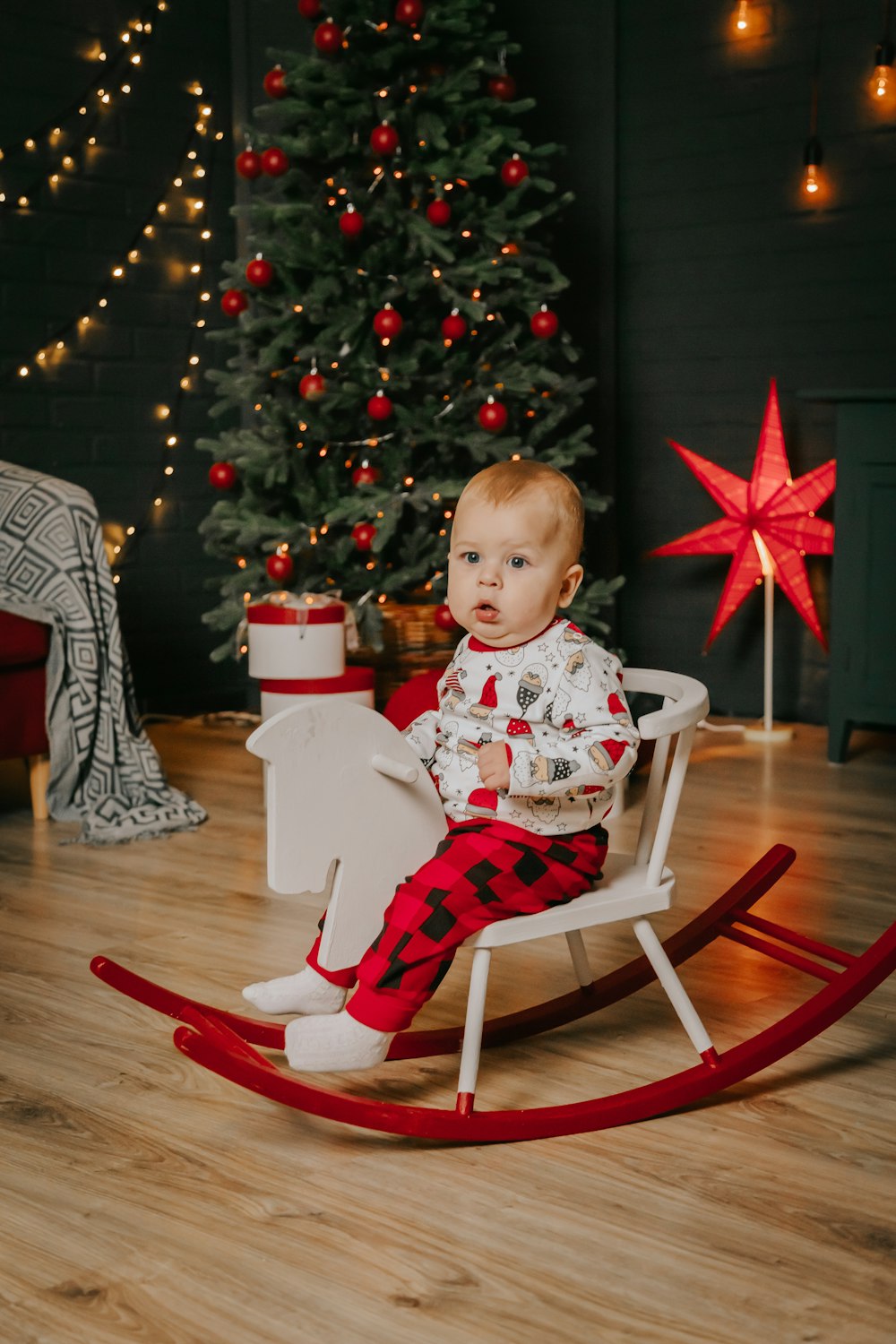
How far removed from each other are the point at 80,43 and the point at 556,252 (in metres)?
1.57

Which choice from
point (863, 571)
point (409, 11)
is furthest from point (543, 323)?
point (863, 571)

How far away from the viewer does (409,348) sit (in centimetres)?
367

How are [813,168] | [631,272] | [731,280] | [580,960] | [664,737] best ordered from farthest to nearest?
[631,272], [731,280], [813,168], [580,960], [664,737]

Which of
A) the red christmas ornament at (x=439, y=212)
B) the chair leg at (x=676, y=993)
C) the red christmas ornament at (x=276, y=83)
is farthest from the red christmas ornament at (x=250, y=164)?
the chair leg at (x=676, y=993)

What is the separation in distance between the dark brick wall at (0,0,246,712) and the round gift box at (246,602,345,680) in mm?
1365

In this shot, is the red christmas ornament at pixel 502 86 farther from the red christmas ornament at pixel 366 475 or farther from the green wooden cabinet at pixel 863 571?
the green wooden cabinet at pixel 863 571

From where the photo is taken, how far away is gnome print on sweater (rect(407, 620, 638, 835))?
1.54 metres

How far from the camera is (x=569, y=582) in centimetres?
163

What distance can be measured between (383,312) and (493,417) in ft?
1.24

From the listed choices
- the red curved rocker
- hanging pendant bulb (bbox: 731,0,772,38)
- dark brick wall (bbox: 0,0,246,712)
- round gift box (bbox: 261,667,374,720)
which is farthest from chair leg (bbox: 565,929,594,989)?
hanging pendant bulb (bbox: 731,0,772,38)

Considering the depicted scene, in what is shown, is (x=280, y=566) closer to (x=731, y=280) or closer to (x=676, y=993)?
(x=731, y=280)

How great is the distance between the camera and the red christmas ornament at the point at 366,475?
3.56m

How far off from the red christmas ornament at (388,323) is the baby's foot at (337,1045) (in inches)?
90.3

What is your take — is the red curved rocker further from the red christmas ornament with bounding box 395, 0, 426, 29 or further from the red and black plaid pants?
the red christmas ornament with bounding box 395, 0, 426, 29
